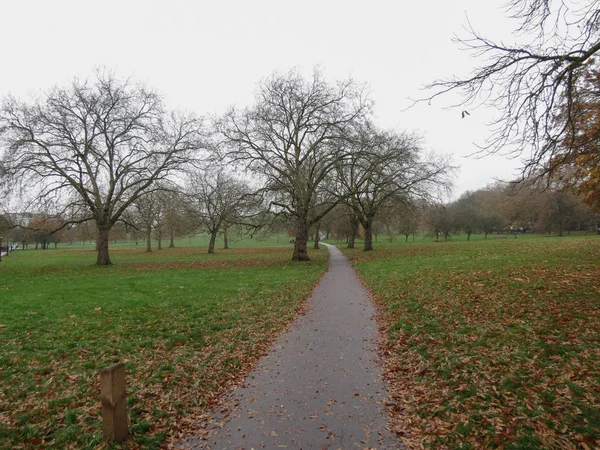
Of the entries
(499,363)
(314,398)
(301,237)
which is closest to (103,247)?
(301,237)

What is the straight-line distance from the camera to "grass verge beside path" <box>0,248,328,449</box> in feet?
12.6

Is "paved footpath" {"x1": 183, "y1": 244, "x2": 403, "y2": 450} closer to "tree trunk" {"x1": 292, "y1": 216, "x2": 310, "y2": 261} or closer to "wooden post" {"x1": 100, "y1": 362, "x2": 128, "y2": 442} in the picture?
"wooden post" {"x1": 100, "y1": 362, "x2": 128, "y2": 442}

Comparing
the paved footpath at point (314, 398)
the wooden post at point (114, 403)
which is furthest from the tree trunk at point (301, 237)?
the wooden post at point (114, 403)

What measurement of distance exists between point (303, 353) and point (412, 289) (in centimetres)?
637

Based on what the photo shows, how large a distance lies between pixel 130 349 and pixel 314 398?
406cm

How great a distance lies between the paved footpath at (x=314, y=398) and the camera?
11.4 feet

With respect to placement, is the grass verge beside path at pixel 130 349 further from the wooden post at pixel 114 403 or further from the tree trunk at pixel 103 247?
the tree trunk at pixel 103 247

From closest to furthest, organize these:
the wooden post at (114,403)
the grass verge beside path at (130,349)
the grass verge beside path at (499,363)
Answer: the wooden post at (114,403)
the grass verge beside path at (499,363)
the grass verge beside path at (130,349)

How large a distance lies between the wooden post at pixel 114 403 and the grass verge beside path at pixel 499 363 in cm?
312

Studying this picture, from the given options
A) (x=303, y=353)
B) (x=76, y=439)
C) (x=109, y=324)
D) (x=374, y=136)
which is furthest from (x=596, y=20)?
(x=374, y=136)

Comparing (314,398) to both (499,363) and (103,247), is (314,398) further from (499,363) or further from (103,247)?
(103,247)

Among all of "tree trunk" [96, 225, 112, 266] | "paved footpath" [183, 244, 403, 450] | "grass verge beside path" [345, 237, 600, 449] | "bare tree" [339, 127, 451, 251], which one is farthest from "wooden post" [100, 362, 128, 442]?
"tree trunk" [96, 225, 112, 266]

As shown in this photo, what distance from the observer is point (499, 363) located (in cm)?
495

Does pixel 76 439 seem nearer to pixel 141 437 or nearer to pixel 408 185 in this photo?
pixel 141 437
